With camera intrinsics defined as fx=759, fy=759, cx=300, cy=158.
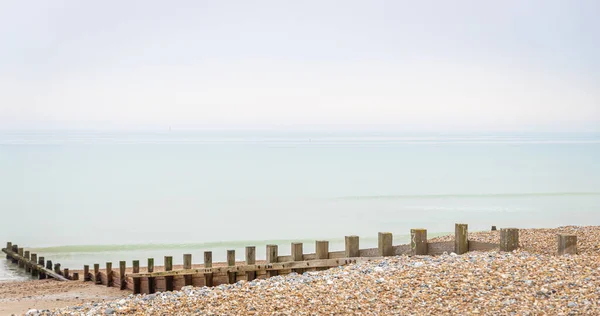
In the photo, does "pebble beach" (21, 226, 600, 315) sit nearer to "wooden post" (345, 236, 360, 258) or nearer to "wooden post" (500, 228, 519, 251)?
"wooden post" (500, 228, 519, 251)

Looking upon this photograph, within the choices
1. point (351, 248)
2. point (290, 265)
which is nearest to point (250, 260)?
point (290, 265)

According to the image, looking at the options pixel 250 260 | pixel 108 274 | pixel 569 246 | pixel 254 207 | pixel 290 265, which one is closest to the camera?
pixel 569 246

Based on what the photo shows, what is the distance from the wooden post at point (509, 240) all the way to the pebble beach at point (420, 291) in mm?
141

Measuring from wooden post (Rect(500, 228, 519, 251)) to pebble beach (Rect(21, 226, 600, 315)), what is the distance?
141mm

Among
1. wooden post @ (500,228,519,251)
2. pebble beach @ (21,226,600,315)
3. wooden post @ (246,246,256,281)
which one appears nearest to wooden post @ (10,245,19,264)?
wooden post @ (246,246,256,281)

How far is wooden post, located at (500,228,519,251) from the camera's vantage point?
11398 millimetres

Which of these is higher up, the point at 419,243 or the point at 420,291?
the point at 419,243

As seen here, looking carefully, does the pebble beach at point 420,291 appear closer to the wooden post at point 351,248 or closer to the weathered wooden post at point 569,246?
the weathered wooden post at point 569,246

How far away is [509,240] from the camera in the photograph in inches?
450

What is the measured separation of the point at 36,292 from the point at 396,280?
35.5 ft

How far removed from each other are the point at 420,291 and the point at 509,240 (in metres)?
2.46

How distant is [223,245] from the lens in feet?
101

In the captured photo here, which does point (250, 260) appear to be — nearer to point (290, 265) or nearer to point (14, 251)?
point (290, 265)

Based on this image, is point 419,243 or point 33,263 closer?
point 419,243
